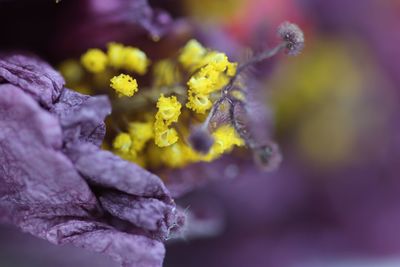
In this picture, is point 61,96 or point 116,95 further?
point 116,95

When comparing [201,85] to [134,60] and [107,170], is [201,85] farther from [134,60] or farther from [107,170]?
[107,170]

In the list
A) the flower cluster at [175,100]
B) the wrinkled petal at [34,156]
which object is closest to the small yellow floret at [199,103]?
the flower cluster at [175,100]

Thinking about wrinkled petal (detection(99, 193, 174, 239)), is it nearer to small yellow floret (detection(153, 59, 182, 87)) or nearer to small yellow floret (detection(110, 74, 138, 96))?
small yellow floret (detection(110, 74, 138, 96))

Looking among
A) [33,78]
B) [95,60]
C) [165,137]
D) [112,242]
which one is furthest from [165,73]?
[112,242]

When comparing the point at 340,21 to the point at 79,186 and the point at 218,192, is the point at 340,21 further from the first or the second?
the point at 79,186

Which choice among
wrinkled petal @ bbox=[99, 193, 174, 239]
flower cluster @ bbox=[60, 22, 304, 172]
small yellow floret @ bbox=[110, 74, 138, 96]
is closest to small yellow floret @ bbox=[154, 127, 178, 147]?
flower cluster @ bbox=[60, 22, 304, 172]

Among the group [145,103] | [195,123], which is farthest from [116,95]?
[195,123]
